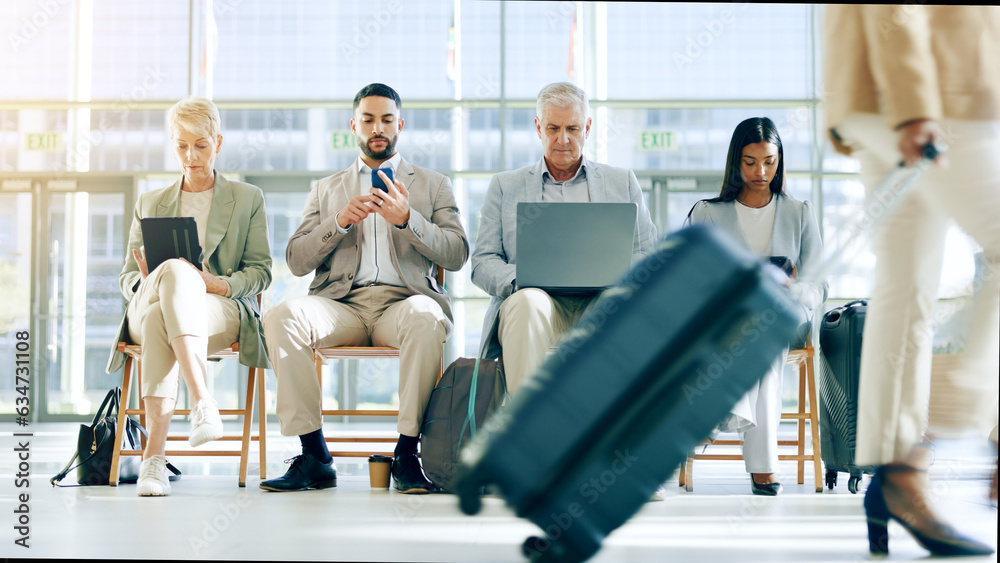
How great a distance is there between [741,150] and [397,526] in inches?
68.0

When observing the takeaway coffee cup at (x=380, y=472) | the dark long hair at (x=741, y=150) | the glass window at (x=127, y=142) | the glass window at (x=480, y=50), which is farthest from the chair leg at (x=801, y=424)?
the glass window at (x=127, y=142)

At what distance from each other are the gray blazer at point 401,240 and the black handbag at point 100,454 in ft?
2.63

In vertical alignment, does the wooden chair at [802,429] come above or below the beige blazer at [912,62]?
below

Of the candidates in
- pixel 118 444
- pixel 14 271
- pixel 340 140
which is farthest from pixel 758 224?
pixel 14 271

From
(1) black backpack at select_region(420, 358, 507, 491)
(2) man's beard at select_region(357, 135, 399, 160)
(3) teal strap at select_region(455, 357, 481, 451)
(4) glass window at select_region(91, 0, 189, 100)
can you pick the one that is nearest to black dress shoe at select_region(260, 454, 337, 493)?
(1) black backpack at select_region(420, 358, 507, 491)

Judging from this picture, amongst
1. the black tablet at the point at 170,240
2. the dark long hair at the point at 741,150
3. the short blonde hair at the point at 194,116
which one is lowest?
the black tablet at the point at 170,240

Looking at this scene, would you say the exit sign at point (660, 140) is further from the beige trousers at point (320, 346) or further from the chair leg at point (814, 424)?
the beige trousers at point (320, 346)

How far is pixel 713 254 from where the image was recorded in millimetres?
1013

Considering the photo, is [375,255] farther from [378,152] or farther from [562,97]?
[562,97]

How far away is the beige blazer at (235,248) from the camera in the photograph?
266 cm

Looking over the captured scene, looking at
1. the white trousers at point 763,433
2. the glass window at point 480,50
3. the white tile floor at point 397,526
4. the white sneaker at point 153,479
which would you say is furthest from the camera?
the glass window at point 480,50

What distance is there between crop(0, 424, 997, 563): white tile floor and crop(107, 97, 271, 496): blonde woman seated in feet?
0.84

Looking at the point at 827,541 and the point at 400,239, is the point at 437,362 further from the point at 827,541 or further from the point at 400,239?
the point at 827,541

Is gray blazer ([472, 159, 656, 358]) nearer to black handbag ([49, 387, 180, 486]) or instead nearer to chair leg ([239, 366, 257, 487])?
chair leg ([239, 366, 257, 487])
